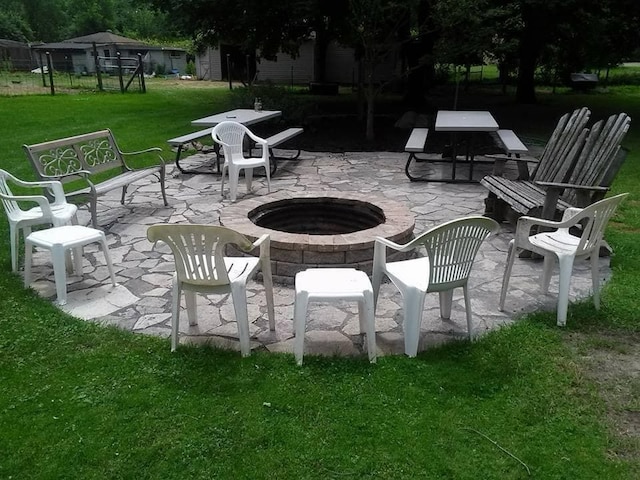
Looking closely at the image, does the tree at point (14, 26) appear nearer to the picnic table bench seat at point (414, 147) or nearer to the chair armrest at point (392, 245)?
the picnic table bench seat at point (414, 147)

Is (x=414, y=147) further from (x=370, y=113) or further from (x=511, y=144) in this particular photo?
(x=370, y=113)

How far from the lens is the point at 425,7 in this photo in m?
11.4

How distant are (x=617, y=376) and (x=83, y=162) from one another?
506cm

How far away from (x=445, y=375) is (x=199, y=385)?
1.32 metres

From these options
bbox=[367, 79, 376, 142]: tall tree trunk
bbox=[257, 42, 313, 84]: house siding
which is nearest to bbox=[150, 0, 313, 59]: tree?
bbox=[367, 79, 376, 142]: tall tree trunk

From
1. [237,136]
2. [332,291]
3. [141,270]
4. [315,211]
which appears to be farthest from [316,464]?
[237,136]

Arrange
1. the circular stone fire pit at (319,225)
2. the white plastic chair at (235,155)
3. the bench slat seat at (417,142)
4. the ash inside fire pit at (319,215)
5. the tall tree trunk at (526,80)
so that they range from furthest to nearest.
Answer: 1. the tall tree trunk at (526,80)
2. the bench slat seat at (417,142)
3. the white plastic chair at (235,155)
4. the ash inside fire pit at (319,215)
5. the circular stone fire pit at (319,225)

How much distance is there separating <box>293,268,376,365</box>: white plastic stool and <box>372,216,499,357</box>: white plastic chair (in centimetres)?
23

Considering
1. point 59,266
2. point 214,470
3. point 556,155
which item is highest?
point 556,155

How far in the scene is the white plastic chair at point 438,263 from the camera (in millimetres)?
2859

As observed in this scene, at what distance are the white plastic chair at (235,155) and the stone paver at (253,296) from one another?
13.5 inches

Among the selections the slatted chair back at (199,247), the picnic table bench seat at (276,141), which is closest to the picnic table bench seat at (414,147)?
the picnic table bench seat at (276,141)

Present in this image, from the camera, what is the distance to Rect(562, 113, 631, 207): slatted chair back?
4.48 metres

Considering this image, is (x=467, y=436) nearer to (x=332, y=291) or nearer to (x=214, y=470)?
(x=332, y=291)
